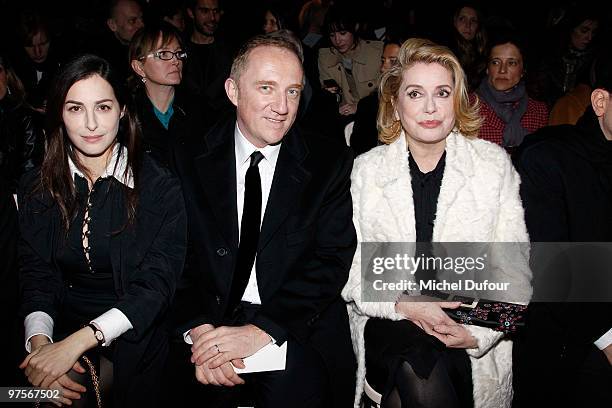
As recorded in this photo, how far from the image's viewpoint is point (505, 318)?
2455 millimetres

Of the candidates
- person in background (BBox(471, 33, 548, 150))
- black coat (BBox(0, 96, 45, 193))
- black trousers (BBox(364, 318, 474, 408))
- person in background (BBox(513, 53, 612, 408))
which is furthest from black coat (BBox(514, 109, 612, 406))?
black coat (BBox(0, 96, 45, 193))

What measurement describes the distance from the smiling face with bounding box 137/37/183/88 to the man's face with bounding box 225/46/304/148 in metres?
1.86

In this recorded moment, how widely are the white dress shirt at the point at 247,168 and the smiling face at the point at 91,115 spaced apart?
0.54 metres

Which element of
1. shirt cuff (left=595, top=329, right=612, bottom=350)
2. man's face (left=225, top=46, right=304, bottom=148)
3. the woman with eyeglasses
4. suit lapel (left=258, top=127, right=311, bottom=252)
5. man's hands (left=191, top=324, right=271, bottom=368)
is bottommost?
man's hands (left=191, top=324, right=271, bottom=368)

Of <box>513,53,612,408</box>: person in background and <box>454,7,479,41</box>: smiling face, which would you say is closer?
<box>513,53,612,408</box>: person in background

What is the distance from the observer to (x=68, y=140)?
2646mm

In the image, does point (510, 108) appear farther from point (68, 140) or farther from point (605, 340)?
point (68, 140)

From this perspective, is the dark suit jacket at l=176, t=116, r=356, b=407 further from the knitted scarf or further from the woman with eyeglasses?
the knitted scarf

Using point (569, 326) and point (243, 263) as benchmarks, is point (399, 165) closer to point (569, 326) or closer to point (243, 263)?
point (243, 263)

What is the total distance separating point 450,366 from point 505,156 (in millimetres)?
974

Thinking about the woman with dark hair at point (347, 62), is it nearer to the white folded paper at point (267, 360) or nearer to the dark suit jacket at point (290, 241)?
the dark suit jacket at point (290, 241)

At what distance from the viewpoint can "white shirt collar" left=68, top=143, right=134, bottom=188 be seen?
259cm

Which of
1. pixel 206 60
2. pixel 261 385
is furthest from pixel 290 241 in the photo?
pixel 206 60

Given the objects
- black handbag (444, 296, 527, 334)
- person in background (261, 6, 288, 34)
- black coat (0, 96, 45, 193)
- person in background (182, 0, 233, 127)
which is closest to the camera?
black handbag (444, 296, 527, 334)
